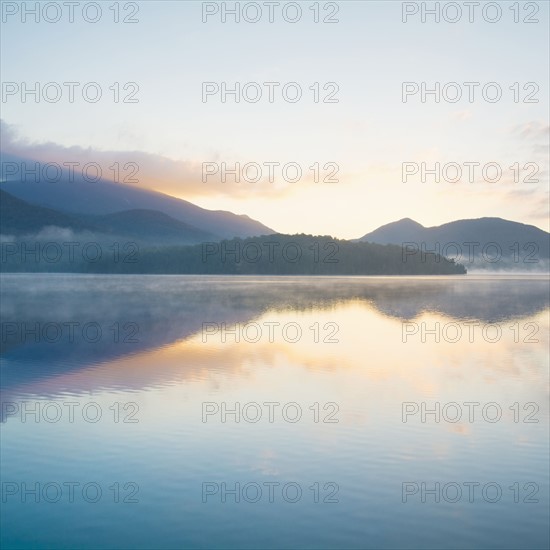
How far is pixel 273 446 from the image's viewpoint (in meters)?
19.1

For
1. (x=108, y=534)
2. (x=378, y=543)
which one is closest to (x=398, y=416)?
(x=378, y=543)

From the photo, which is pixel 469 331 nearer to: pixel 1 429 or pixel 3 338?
pixel 3 338

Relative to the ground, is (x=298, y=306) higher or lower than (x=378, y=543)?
higher

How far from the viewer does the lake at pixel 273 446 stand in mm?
13398

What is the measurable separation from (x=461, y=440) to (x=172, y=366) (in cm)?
1702

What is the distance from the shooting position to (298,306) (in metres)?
79.3

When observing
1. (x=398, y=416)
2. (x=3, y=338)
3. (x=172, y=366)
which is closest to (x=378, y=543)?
(x=398, y=416)

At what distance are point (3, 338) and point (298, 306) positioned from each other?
39.4 metres

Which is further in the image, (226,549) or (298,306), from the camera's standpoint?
(298,306)

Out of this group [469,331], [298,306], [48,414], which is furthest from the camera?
[298,306]

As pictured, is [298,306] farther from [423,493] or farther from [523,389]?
[423,493]

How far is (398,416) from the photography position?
22828 mm

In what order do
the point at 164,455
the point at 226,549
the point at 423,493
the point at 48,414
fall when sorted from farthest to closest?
the point at 48,414 → the point at 164,455 → the point at 423,493 → the point at 226,549

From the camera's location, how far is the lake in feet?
44.0
